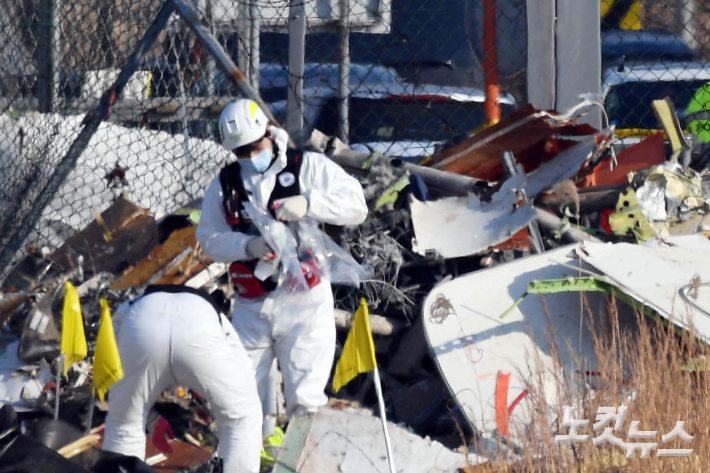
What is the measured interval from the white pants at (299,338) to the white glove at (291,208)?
378 millimetres

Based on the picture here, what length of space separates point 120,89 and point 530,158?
8.17 ft

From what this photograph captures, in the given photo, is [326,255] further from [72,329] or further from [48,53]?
[48,53]

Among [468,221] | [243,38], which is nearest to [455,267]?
[468,221]

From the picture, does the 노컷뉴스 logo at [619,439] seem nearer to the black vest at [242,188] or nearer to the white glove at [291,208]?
the white glove at [291,208]

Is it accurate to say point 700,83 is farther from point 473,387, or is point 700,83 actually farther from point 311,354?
point 311,354

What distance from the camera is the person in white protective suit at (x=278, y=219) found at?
455 cm

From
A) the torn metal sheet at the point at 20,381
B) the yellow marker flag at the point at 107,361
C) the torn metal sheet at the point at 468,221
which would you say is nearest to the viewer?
the yellow marker flag at the point at 107,361

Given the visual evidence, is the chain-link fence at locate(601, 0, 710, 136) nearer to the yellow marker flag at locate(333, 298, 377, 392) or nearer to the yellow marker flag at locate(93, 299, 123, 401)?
the yellow marker flag at locate(333, 298, 377, 392)

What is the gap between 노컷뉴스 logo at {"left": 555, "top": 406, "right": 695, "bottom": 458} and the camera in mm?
3432

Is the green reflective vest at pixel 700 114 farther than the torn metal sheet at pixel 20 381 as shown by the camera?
Yes

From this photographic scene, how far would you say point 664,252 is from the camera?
5262 mm

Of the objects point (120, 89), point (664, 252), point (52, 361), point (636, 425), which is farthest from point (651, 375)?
point (120, 89)

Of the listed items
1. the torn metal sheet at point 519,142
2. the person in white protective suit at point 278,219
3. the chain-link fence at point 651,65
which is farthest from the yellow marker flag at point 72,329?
the chain-link fence at point 651,65

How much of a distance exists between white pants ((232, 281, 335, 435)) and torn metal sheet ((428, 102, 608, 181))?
5.64 feet
